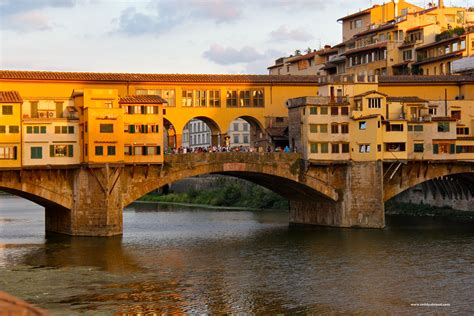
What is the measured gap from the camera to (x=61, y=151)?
52.9 m

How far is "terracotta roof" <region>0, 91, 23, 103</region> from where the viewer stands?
169 ft

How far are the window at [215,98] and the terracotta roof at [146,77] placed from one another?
943mm

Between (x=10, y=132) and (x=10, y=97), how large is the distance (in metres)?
2.47

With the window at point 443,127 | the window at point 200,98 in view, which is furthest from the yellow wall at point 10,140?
the window at point 443,127

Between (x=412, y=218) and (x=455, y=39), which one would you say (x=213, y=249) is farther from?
(x=455, y=39)

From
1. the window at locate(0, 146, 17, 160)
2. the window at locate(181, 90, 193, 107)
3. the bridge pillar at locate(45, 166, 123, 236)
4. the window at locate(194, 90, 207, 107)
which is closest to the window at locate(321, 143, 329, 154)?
the window at locate(194, 90, 207, 107)

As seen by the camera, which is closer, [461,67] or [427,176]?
[427,176]

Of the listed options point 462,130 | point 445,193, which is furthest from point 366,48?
point 462,130

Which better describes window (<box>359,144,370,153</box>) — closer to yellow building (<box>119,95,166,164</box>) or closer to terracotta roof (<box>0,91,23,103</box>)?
yellow building (<box>119,95,166,164</box>)

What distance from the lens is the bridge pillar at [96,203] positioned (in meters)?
52.2

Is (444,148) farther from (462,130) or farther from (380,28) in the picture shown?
(380,28)

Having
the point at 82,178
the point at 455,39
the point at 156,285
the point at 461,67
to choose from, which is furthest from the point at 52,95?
the point at 455,39

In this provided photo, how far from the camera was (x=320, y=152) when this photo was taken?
59469mm

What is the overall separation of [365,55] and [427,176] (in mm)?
32581
